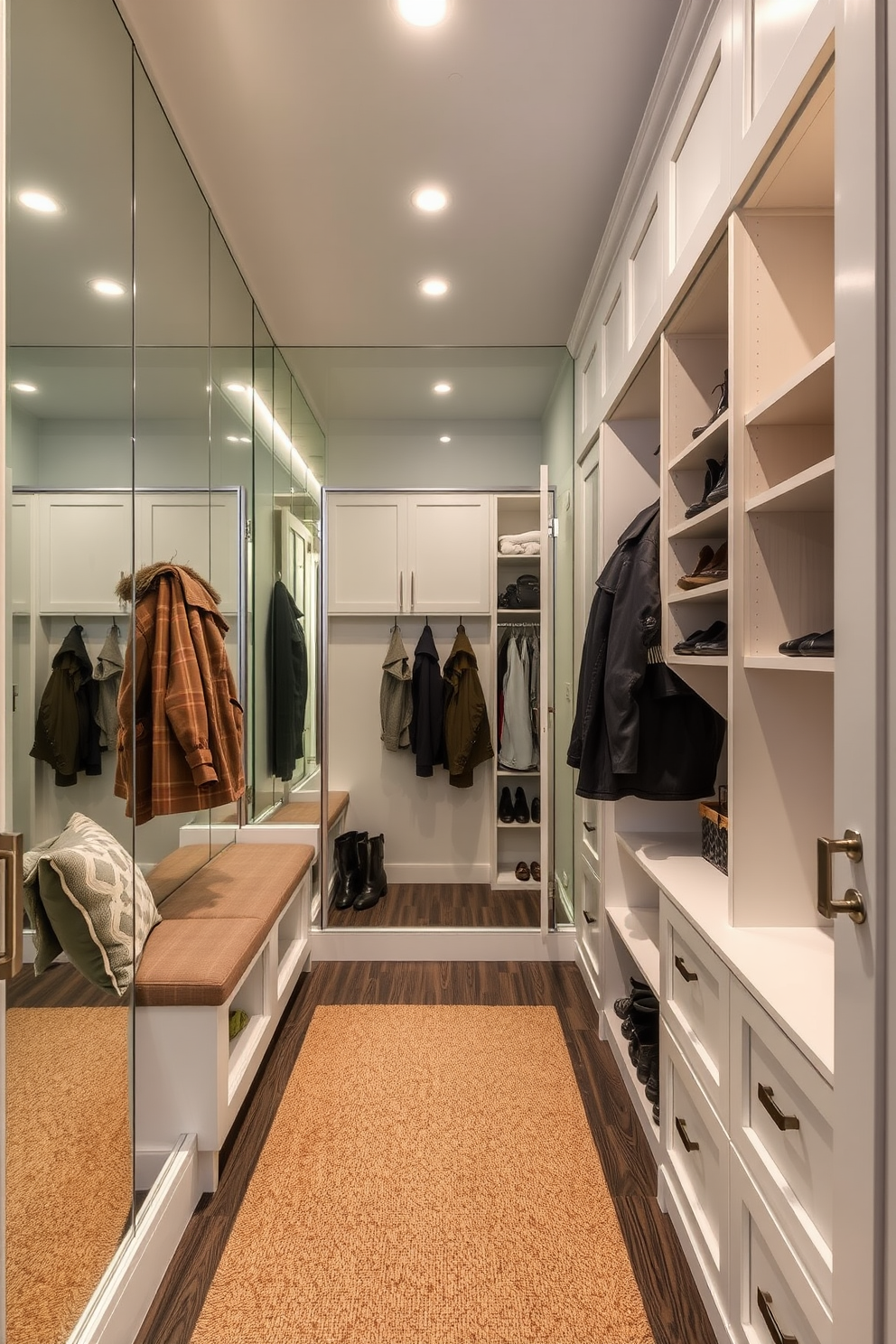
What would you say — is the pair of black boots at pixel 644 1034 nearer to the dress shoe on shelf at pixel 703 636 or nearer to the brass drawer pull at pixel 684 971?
the brass drawer pull at pixel 684 971

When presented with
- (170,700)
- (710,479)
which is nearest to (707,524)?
(710,479)

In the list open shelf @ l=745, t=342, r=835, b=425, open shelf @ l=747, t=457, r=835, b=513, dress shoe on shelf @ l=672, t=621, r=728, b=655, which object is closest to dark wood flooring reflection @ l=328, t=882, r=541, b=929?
dress shoe on shelf @ l=672, t=621, r=728, b=655

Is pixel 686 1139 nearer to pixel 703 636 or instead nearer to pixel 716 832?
pixel 716 832

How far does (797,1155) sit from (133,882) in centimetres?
134

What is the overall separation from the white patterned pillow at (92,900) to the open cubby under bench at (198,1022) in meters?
0.14

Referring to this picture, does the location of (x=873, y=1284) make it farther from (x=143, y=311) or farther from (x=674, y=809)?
(x=143, y=311)

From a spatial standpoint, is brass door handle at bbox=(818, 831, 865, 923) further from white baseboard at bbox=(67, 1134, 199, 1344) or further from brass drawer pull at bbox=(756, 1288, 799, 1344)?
white baseboard at bbox=(67, 1134, 199, 1344)

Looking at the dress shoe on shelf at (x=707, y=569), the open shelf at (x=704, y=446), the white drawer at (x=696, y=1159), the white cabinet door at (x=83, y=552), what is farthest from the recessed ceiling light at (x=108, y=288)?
the white drawer at (x=696, y=1159)

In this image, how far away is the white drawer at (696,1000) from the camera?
1354 millimetres

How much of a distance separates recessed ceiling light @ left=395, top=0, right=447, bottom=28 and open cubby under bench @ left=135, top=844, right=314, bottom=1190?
7.25 ft

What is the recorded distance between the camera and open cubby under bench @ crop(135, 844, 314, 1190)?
1655 mm

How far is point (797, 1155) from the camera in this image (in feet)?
3.52

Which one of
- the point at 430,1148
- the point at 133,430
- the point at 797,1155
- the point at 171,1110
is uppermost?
the point at 133,430

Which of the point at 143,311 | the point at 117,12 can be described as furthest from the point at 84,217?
the point at 117,12
